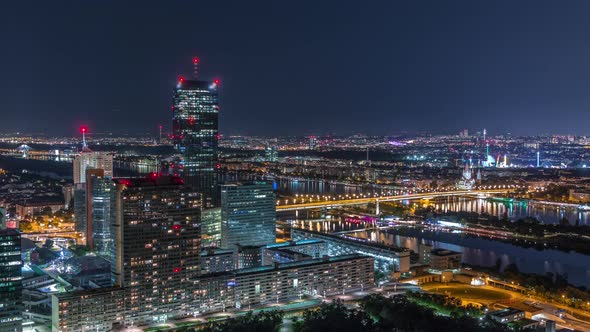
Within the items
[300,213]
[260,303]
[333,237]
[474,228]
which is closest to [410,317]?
[260,303]

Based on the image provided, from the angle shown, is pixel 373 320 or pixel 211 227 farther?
pixel 211 227

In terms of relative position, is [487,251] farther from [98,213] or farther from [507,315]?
[98,213]

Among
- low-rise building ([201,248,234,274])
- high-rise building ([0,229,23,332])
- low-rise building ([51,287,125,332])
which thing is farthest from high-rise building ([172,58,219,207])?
high-rise building ([0,229,23,332])

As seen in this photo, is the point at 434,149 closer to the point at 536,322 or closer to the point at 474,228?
the point at 474,228

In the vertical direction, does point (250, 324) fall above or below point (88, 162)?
below

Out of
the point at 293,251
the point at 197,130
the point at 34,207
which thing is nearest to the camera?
the point at 293,251

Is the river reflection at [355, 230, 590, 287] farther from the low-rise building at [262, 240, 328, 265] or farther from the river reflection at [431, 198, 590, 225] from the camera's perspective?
the river reflection at [431, 198, 590, 225]

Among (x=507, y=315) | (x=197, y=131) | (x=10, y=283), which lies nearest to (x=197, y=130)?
(x=197, y=131)

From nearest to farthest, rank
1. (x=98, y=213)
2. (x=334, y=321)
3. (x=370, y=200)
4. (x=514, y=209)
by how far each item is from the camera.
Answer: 1. (x=334, y=321)
2. (x=98, y=213)
3. (x=370, y=200)
4. (x=514, y=209)
